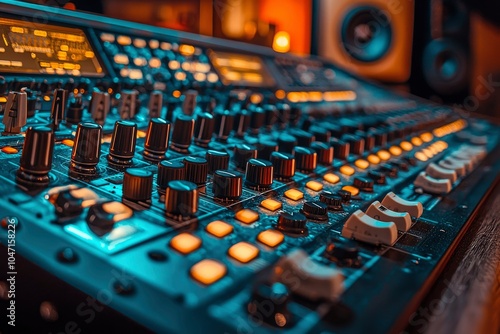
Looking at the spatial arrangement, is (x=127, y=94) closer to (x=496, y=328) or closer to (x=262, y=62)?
(x=496, y=328)

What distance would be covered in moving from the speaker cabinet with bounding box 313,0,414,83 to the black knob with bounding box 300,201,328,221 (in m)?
1.96

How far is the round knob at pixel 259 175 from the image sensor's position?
0.61 metres

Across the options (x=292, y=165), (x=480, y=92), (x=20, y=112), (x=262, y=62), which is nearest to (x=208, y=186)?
(x=292, y=165)

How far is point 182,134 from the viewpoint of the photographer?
2.31ft

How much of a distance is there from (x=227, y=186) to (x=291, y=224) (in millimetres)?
94

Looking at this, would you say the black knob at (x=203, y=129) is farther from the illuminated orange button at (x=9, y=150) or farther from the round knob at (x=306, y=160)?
the illuminated orange button at (x=9, y=150)

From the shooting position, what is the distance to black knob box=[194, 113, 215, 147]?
2.50 feet

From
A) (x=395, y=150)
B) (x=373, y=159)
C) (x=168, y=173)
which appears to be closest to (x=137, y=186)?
(x=168, y=173)

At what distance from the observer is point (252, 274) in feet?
1.26

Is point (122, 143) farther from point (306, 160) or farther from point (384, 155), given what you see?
point (384, 155)

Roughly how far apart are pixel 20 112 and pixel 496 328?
1.92 feet

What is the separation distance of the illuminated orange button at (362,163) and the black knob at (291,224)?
0.37 m

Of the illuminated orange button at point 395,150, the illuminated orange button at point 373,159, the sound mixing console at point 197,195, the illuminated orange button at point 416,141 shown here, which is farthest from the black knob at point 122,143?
the illuminated orange button at point 416,141

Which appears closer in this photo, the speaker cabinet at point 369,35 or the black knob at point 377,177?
the black knob at point 377,177
